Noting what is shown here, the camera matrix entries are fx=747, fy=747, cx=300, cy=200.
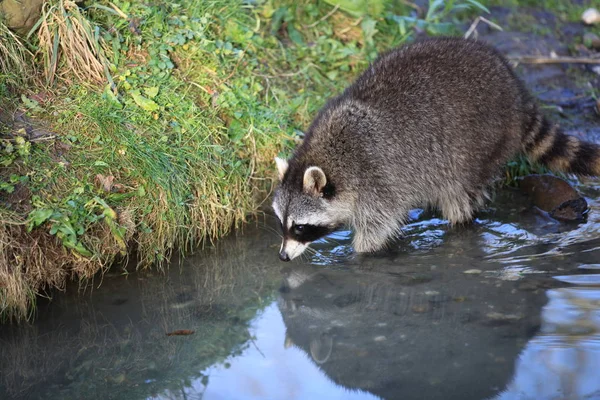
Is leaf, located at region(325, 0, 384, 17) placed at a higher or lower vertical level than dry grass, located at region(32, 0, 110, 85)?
higher

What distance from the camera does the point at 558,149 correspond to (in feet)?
13.9

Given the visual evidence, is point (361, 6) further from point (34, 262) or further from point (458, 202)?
point (34, 262)

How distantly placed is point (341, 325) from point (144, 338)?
915 mm

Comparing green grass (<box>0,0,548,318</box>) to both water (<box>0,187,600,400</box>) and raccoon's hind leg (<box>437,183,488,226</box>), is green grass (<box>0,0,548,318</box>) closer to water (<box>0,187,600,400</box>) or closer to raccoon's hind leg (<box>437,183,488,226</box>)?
water (<box>0,187,600,400</box>)

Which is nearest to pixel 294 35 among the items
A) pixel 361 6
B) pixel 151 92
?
pixel 361 6

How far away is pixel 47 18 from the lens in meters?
4.28

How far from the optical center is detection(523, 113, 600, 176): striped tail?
4.17 m

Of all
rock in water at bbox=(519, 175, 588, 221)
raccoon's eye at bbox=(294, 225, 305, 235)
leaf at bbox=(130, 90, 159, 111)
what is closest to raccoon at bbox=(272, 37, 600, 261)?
raccoon's eye at bbox=(294, 225, 305, 235)

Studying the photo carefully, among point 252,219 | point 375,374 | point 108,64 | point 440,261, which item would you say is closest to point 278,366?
point 375,374

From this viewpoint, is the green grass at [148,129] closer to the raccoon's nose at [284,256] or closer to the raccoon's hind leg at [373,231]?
the raccoon's nose at [284,256]

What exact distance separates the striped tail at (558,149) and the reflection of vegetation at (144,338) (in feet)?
5.49

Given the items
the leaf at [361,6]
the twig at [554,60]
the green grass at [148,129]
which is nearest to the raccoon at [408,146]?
the green grass at [148,129]

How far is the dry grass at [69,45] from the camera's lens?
4262 millimetres

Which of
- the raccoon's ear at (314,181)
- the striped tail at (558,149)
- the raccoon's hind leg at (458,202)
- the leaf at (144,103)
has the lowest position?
the raccoon's hind leg at (458,202)
